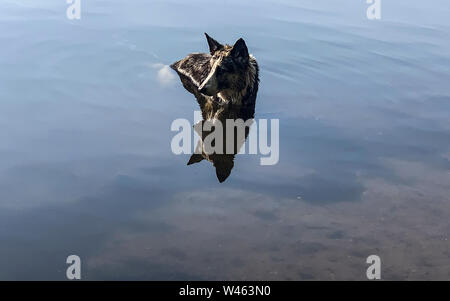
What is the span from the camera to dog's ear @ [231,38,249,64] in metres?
11.7

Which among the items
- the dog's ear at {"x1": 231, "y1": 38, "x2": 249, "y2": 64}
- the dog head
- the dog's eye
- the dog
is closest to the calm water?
the dog

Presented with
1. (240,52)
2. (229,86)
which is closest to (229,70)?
(229,86)

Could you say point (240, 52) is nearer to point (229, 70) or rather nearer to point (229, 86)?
point (229, 70)

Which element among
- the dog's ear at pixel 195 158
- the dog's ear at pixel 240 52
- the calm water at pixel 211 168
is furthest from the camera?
the dog's ear at pixel 240 52

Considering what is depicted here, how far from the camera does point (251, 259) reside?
659 centimetres

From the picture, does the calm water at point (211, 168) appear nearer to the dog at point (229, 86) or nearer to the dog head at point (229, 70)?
the dog at point (229, 86)

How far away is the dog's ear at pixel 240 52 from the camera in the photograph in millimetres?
11738

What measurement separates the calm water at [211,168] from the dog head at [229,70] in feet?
2.56

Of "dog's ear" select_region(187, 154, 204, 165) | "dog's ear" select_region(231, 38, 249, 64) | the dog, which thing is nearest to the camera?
"dog's ear" select_region(187, 154, 204, 165)

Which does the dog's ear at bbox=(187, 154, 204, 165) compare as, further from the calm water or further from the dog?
the dog

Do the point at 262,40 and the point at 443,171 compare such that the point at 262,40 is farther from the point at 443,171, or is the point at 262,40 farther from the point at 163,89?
the point at 443,171

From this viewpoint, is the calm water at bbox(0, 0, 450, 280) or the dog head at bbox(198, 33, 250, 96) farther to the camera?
the dog head at bbox(198, 33, 250, 96)

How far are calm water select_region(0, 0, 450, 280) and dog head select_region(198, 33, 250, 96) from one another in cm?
78

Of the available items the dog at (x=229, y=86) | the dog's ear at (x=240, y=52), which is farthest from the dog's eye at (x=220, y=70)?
the dog's ear at (x=240, y=52)
